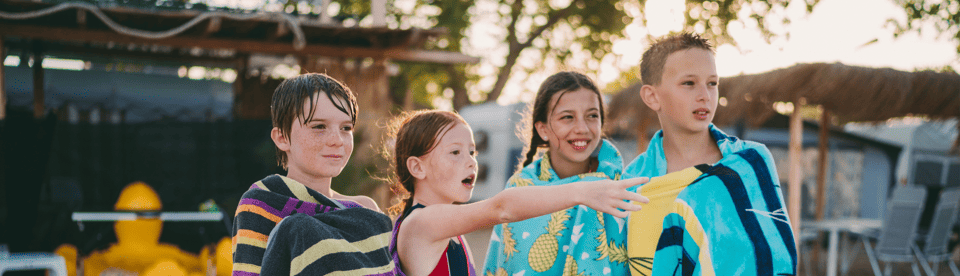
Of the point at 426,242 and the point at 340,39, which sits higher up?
the point at 340,39

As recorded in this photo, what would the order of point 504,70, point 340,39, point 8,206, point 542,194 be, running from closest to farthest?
point 542,194 < point 8,206 < point 340,39 < point 504,70

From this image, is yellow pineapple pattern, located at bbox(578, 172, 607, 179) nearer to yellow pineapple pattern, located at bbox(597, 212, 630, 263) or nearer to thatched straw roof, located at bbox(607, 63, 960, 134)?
yellow pineapple pattern, located at bbox(597, 212, 630, 263)

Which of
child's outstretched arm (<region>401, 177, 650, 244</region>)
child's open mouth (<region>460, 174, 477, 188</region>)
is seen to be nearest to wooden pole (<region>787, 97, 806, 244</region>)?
child's open mouth (<region>460, 174, 477, 188</region>)

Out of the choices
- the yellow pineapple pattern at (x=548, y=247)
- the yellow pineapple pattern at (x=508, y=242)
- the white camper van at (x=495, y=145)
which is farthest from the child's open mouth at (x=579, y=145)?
the white camper van at (x=495, y=145)

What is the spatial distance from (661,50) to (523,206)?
79 centimetres

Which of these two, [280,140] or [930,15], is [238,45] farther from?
[930,15]

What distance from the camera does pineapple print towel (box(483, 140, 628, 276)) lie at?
5.98 ft

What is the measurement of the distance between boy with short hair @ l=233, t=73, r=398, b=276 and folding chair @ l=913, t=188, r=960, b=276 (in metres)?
7.08

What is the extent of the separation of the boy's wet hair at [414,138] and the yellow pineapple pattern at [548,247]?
46cm

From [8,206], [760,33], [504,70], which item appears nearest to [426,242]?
[8,206]

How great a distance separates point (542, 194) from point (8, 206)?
3.86 meters

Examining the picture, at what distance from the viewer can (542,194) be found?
3.98 feet

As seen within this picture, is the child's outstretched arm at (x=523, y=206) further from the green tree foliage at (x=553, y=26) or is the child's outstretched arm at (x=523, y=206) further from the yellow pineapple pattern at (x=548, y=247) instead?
the green tree foliage at (x=553, y=26)

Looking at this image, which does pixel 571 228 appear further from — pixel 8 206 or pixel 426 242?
pixel 8 206
